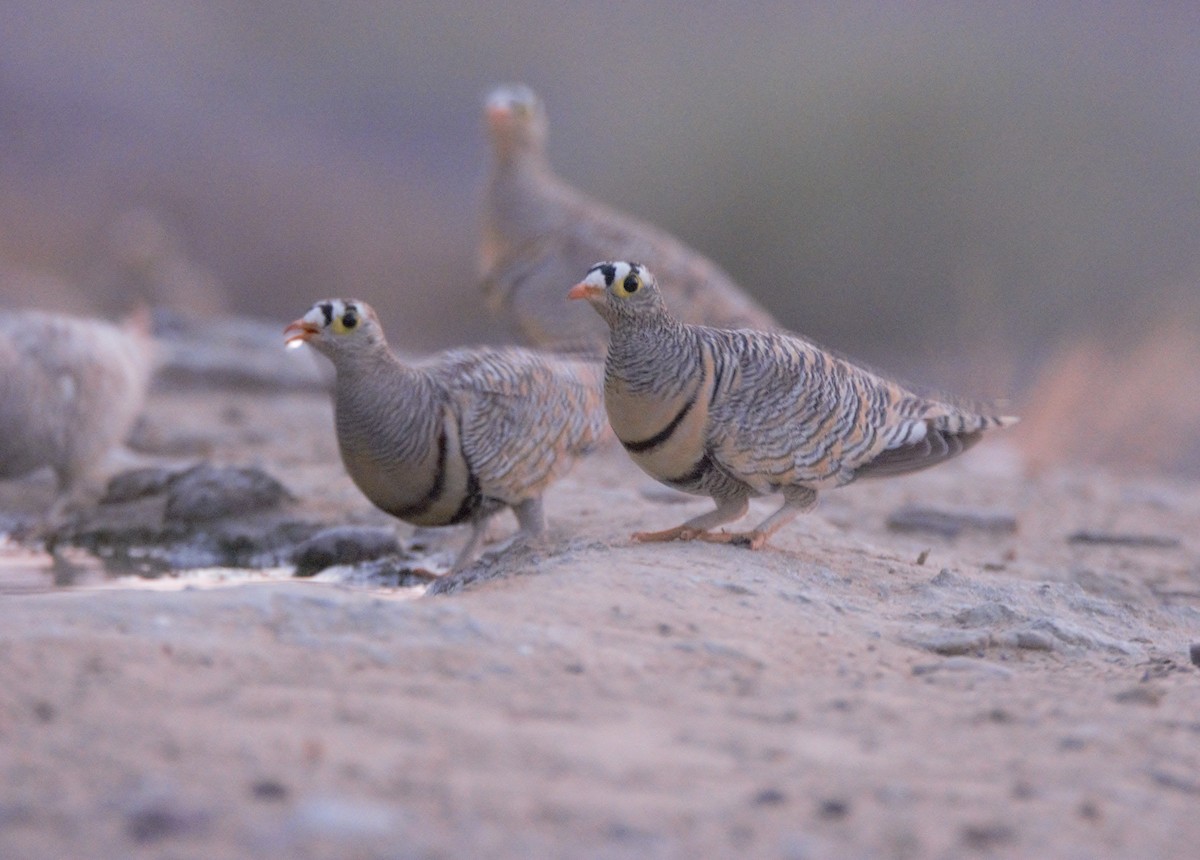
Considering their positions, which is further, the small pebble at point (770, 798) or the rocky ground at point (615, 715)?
the small pebble at point (770, 798)

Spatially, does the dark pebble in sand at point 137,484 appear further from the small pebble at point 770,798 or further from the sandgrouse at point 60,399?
the small pebble at point 770,798

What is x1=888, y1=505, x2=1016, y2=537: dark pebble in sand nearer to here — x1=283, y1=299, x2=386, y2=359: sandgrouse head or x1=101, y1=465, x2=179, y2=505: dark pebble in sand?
x1=283, y1=299, x2=386, y2=359: sandgrouse head

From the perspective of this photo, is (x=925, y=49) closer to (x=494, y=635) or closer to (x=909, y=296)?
(x=909, y=296)

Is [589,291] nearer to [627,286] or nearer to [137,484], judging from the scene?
[627,286]

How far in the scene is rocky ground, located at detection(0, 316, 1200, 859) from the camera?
94.9 inches

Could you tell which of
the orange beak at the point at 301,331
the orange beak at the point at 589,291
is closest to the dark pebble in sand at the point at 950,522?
the orange beak at the point at 589,291

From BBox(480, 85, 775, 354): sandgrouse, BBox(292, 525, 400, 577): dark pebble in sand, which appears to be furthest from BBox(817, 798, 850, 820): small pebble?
BBox(480, 85, 775, 354): sandgrouse

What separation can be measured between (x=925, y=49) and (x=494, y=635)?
774 inches

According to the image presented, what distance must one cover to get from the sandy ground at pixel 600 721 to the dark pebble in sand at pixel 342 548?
1.56 m

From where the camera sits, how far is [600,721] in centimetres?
291

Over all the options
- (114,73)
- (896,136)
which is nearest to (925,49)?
(896,136)

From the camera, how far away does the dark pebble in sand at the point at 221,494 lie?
6516mm

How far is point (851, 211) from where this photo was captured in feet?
67.2

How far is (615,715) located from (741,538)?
6.82ft
